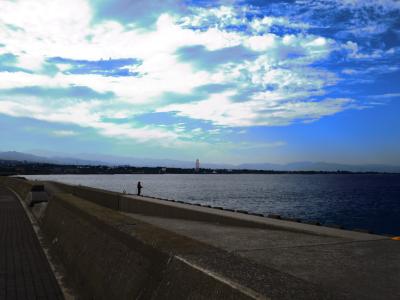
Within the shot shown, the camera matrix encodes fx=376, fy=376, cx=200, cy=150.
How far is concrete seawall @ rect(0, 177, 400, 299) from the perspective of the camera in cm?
330

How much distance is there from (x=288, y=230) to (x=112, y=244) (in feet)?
15.6

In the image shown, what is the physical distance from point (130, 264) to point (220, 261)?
1455 mm

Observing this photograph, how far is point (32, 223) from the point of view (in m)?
13.8

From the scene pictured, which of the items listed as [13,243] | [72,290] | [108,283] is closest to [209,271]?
[108,283]

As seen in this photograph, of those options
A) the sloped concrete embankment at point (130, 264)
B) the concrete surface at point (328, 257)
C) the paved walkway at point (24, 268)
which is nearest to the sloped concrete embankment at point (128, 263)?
the sloped concrete embankment at point (130, 264)

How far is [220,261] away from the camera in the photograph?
12.6ft

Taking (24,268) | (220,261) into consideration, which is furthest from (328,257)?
(24,268)

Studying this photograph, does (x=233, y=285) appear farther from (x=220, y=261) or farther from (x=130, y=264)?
(x=130, y=264)

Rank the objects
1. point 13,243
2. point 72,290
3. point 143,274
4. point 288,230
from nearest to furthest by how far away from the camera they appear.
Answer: point 143,274 → point 72,290 → point 288,230 → point 13,243

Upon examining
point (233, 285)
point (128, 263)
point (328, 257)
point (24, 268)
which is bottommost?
point (24, 268)

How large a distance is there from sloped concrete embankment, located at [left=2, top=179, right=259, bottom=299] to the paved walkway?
0.41 m

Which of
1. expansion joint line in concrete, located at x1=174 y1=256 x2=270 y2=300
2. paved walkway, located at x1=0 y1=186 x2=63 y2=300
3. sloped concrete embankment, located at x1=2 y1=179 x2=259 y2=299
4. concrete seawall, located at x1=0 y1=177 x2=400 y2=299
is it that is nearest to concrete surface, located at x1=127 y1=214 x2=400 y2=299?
concrete seawall, located at x1=0 y1=177 x2=400 y2=299

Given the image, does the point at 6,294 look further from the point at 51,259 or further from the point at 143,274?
the point at 143,274

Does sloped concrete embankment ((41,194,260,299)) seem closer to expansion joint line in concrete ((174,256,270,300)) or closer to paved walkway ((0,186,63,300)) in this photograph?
expansion joint line in concrete ((174,256,270,300))
